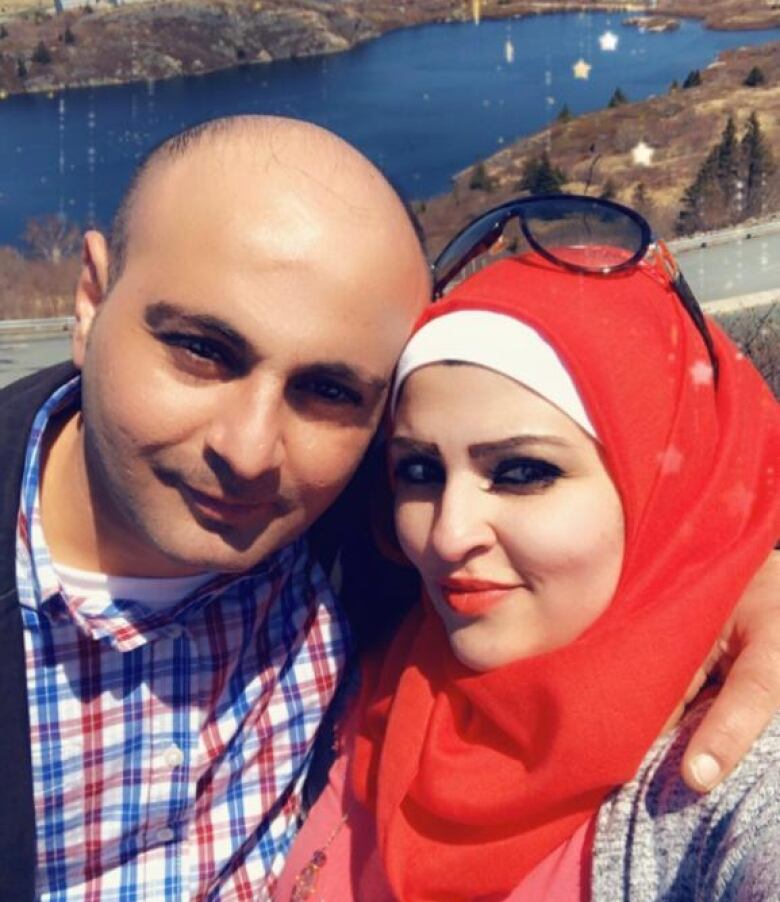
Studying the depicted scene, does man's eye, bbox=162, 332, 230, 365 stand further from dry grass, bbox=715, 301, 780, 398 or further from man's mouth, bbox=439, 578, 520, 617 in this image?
dry grass, bbox=715, 301, 780, 398

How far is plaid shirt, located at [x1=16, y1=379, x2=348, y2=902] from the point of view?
181 centimetres

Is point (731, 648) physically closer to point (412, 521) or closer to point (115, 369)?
point (412, 521)

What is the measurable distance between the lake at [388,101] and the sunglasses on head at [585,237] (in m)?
27.6

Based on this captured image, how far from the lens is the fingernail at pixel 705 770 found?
4.65 ft

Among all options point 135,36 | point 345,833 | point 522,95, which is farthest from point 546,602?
point 135,36

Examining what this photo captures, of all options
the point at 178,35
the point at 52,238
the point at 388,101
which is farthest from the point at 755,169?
the point at 178,35

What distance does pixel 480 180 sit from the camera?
32062 mm

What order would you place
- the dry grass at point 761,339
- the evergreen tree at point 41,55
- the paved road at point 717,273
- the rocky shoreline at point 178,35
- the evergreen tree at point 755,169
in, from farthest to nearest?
the rocky shoreline at point 178,35, the evergreen tree at point 41,55, the evergreen tree at point 755,169, the paved road at point 717,273, the dry grass at point 761,339

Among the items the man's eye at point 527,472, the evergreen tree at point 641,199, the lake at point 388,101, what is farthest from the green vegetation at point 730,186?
the man's eye at point 527,472

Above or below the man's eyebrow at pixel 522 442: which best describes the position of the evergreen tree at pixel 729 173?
below

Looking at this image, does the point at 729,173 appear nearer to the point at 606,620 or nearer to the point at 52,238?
the point at 52,238

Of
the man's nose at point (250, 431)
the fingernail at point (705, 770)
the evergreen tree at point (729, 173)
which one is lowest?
the evergreen tree at point (729, 173)

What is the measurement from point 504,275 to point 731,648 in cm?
70

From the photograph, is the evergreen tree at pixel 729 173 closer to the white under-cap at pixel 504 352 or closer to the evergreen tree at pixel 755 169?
the evergreen tree at pixel 755 169
